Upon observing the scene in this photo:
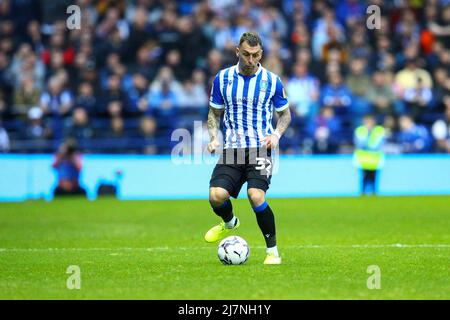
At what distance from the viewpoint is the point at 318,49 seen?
25.6 m

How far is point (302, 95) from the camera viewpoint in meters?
23.9

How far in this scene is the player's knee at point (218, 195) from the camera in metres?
10.3

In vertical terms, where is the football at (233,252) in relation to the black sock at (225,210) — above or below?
below

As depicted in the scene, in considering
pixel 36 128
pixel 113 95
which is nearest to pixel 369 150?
pixel 113 95

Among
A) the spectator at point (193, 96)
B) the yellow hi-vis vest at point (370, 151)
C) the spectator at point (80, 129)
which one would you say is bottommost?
the yellow hi-vis vest at point (370, 151)

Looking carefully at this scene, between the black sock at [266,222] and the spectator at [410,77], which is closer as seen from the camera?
the black sock at [266,222]

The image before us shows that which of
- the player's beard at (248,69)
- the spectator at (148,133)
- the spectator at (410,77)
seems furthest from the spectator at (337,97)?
the player's beard at (248,69)

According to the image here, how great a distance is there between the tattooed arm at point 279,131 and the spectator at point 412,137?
1284 cm

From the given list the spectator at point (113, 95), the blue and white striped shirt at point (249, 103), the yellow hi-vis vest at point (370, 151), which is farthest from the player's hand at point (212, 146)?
the spectator at point (113, 95)

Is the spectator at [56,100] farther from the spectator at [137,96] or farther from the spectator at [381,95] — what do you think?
the spectator at [381,95]

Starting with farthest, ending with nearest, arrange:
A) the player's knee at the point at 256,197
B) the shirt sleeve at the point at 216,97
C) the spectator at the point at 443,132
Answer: the spectator at the point at 443,132 < the shirt sleeve at the point at 216,97 < the player's knee at the point at 256,197

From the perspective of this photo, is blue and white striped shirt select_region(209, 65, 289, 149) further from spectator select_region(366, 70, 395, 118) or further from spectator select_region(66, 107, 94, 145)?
spectator select_region(366, 70, 395, 118)

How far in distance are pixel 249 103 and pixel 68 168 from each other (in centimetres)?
1190

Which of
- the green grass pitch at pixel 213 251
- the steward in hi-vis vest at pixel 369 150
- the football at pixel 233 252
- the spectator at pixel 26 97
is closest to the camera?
the green grass pitch at pixel 213 251
